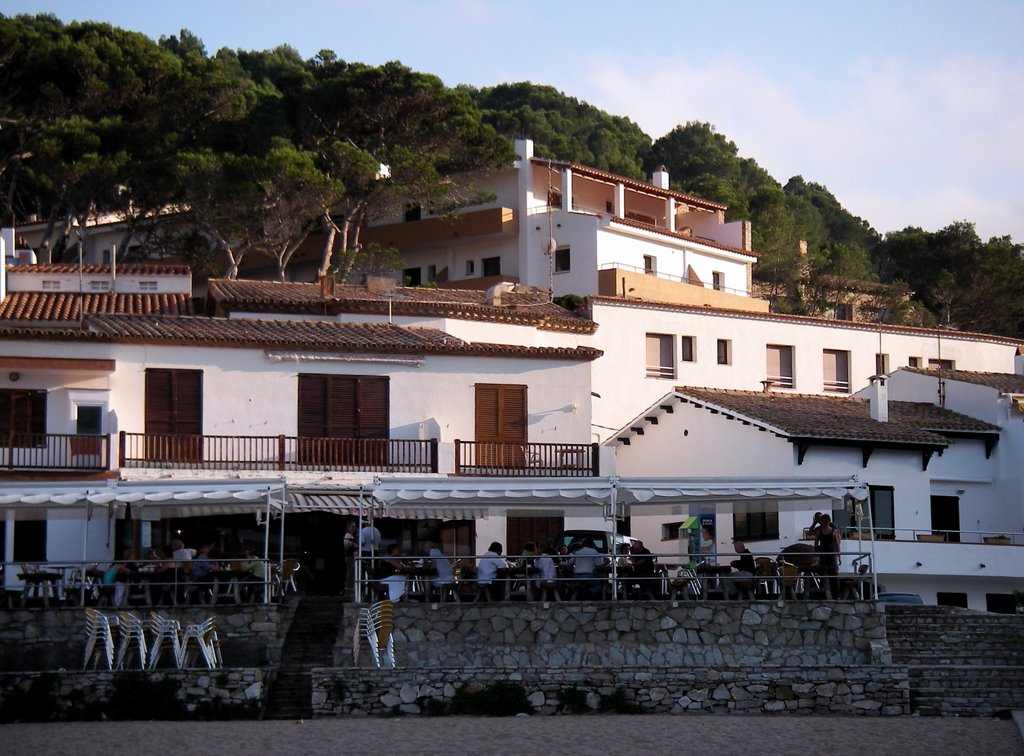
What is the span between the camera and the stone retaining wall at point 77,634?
26250 millimetres

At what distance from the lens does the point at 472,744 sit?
21703 millimetres

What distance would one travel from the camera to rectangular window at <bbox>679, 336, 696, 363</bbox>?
48.4m

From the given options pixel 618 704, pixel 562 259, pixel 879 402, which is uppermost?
pixel 562 259

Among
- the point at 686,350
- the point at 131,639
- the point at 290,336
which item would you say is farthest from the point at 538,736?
the point at 686,350

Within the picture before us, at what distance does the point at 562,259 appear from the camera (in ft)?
196

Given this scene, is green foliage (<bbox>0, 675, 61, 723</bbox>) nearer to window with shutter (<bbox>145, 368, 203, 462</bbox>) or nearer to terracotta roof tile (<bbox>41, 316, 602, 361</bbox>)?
window with shutter (<bbox>145, 368, 203, 462</bbox>)

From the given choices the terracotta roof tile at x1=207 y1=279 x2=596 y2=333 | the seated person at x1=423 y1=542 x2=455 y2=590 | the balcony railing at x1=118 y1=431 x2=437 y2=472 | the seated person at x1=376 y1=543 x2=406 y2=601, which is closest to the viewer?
the seated person at x1=423 y1=542 x2=455 y2=590

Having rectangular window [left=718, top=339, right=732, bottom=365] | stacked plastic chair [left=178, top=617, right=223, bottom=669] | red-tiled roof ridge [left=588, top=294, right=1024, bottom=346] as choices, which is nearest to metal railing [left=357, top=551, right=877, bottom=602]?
stacked plastic chair [left=178, top=617, right=223, bottom=669]

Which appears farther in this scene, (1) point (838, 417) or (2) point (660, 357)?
(2) point (660, 357)

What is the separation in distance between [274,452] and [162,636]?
997cm

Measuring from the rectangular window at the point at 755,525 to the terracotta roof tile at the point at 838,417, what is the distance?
1.95m

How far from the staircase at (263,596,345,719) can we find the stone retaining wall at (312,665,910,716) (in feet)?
2.58

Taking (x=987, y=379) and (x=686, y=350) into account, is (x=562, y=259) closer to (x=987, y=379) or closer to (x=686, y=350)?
(x=686, y=350)

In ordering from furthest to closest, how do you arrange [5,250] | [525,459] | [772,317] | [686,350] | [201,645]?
[772,317], [686,350], [5,250], [525,459], [201,645]
